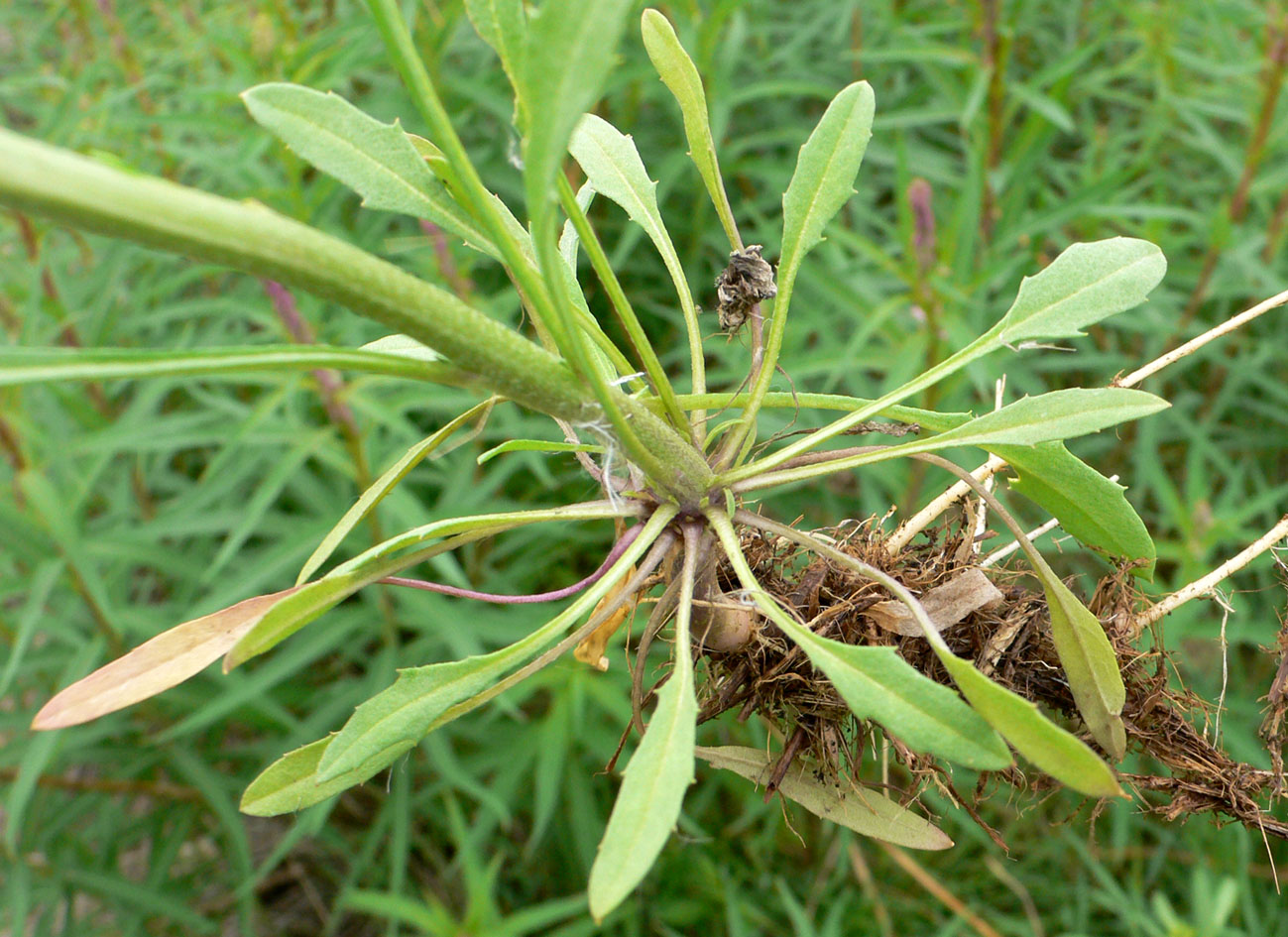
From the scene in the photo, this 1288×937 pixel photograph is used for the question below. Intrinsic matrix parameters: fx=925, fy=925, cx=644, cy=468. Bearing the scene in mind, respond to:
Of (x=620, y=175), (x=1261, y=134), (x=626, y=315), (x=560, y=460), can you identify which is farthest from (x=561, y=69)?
(x=1261, y=134)

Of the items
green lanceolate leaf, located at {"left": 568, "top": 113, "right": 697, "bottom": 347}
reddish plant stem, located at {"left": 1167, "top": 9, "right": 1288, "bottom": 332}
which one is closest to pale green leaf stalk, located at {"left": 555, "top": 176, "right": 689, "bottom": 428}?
green lanceolate leaf, located at {"left": 568, "top": 113, "right": 697, "bottom": 347}

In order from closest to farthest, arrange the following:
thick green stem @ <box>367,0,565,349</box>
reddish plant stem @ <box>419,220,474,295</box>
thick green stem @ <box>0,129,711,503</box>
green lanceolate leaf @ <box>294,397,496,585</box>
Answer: thick green stem @ <box>0,129,711,503</box>, thick green stem @ <box>367,0,565,349</box>, green lanceolate leaf @ <box>294,397,496,585</box>, reddish plant stem @ <box>419,220,474,295</box>

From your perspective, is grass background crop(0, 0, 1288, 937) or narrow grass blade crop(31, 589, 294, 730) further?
grass background crop(0, 0, 1288, 937)

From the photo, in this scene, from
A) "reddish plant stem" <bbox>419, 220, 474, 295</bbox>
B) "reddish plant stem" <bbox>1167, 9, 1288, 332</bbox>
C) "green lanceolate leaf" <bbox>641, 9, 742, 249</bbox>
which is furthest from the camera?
"reddish plant stem" <bbox>1167, 9, 1288, 332</bbox>

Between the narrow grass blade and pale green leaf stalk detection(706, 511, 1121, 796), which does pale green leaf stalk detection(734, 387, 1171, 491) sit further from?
the narrow grass blade

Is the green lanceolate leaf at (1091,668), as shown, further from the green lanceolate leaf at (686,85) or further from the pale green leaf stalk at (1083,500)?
the green lanceolate leaf at (686,85)

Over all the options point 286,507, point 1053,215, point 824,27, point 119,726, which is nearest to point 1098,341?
point 1053,215

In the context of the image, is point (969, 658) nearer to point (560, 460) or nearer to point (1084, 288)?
point (1084, 288)
